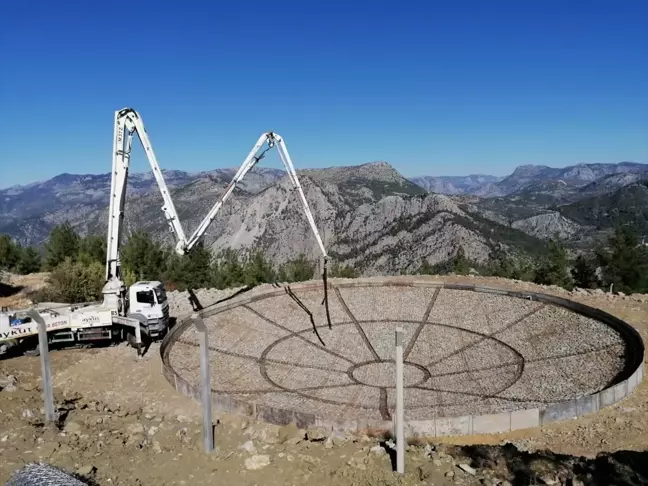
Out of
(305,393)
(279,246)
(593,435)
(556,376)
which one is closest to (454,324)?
(556,376)

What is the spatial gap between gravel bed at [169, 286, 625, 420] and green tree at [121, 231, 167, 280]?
19.0 metres

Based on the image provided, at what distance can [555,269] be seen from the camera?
1813 inches

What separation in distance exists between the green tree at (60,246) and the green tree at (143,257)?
328 cm

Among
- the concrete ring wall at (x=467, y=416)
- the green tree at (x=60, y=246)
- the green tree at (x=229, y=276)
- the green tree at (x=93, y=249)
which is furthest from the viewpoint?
the green tree at (x=60, y=246)

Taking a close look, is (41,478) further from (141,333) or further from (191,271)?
(191,271)

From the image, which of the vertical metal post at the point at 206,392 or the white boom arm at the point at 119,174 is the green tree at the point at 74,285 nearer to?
the white boom arm at the point at 119,174

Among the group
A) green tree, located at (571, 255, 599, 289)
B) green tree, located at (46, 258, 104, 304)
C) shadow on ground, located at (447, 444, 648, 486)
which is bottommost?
green tree, located at (571, 255, 599, 289)

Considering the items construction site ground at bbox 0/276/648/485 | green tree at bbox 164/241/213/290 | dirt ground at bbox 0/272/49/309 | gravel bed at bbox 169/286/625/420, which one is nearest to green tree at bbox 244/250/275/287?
green tree at bbox 164/241/213/290

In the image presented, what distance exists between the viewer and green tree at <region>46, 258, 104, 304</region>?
32.1 m

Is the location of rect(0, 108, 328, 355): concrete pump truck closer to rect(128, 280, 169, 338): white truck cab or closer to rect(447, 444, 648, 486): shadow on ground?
rect(128, 280, 169, 338): white truck cab

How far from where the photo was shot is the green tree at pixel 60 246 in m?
46.7

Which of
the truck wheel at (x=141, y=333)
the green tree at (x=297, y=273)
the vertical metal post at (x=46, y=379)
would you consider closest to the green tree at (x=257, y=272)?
the green tree at (x=297, y=273)

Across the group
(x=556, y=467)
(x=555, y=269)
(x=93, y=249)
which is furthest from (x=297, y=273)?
(x=556, y=467)

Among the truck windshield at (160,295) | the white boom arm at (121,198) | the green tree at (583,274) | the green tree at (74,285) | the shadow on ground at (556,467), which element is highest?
the white boom arm at (121,198)
